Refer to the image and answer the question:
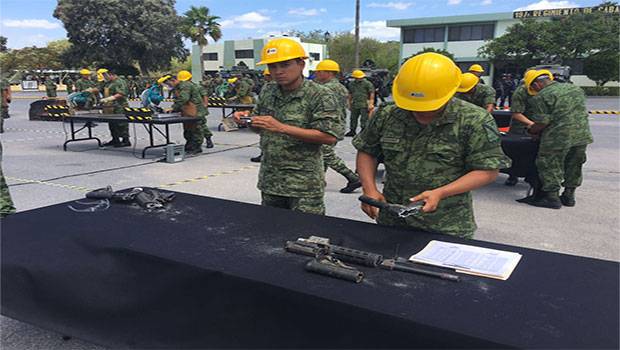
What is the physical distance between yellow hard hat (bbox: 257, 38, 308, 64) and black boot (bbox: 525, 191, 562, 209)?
13.3ft

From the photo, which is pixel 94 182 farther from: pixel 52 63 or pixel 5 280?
pixel 52 63

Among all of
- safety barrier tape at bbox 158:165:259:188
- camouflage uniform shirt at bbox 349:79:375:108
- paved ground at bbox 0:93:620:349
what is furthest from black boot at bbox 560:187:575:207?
camouflage uniform shirt at bbox 349:79:375:108

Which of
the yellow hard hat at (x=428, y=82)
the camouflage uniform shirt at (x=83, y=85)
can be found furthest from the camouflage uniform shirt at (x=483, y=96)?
the camouflage uniform shirt at (x=83, y=85)

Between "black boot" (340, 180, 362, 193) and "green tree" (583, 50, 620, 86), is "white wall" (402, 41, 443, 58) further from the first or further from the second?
"black boot" (340, 180, 362, 193)

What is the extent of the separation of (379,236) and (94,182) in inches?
207

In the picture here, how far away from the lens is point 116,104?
357 inches

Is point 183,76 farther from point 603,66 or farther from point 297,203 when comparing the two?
point 603,66

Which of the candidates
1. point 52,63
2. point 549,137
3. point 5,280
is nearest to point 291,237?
point 5,280

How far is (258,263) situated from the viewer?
5.70ft

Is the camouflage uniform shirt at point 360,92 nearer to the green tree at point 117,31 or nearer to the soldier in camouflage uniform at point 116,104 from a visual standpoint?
the soldier in camouflage uniform at point 116,104

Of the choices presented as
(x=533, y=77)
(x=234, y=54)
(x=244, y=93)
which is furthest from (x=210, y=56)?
(x=533, y=77)

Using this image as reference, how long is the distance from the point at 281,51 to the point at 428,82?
40.7 inches

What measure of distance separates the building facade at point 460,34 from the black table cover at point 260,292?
37282 mm

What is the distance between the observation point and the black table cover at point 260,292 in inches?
52.2
